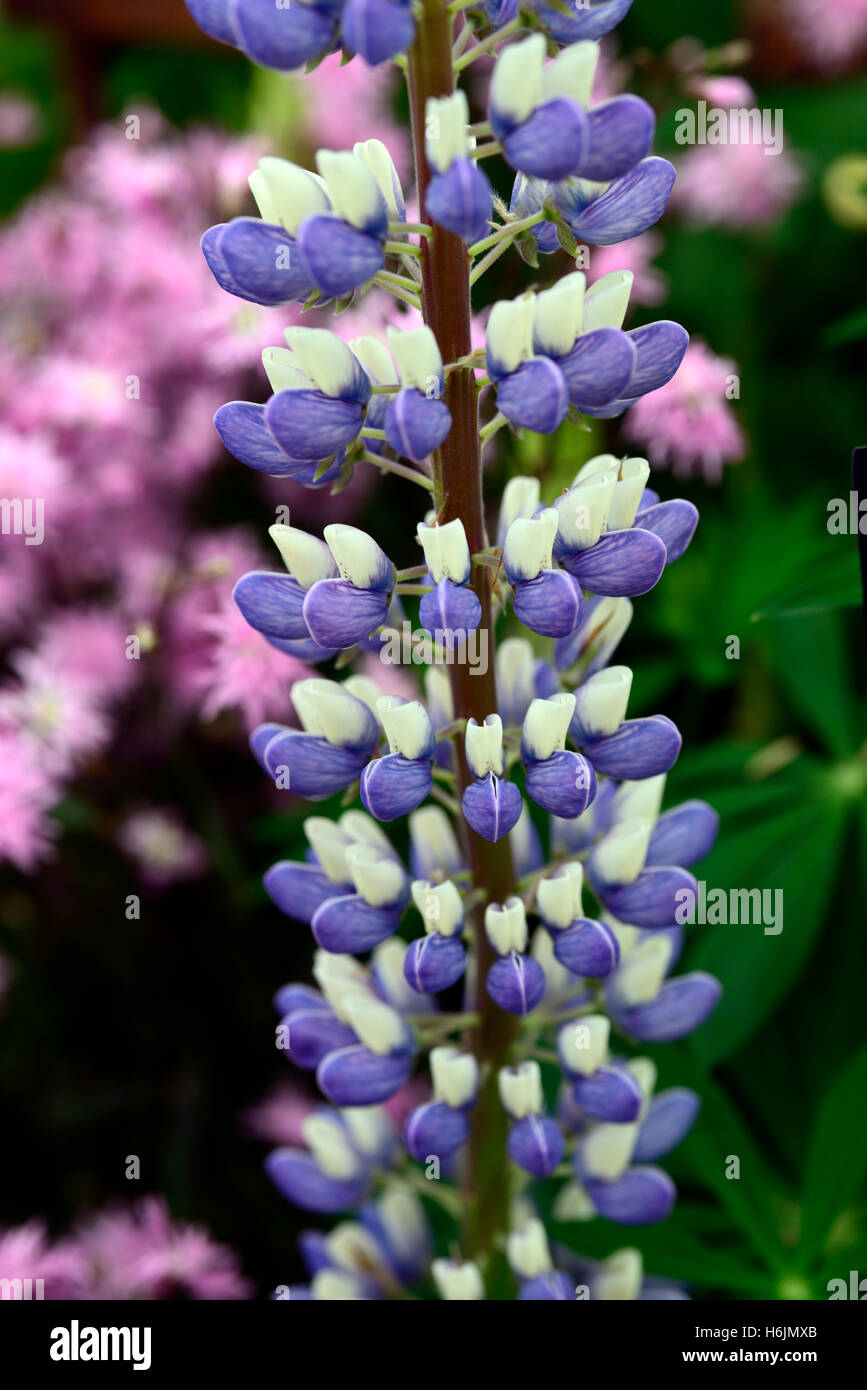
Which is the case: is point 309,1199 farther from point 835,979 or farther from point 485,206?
point 485,206

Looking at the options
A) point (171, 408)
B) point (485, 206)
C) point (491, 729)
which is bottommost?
point (491, 729)

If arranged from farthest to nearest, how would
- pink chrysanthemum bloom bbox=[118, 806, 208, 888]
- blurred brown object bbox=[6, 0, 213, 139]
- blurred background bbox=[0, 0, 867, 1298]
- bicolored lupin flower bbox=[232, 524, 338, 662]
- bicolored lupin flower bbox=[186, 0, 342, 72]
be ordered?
blurred brown object bbox=[6, 0, 213, 139], pink chrysanthemum bloom bbox=[118, 806, 208, 888], blurred background bbox=[0, 0, 867, 1298], bicolored lupin flower bbox=[232, 524, 338, 662], bicolored lupin flower bbox=[186, 0, 342, 72]

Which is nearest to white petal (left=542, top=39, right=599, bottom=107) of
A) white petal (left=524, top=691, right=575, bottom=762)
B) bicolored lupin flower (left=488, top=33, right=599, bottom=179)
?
bicolored lupin flower (left=488, top=33, right=599, bottom=179)

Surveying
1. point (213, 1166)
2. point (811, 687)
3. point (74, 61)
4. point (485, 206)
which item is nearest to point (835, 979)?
point (811, 687)

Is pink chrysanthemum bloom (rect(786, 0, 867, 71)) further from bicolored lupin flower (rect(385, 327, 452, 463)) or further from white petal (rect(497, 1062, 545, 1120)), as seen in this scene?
white petal (rect(497, 1062, 545, 1120))

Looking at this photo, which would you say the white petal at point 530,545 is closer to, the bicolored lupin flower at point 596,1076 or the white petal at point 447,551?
the white petal at point 447,551

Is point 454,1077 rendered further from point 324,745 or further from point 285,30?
point 285,30
